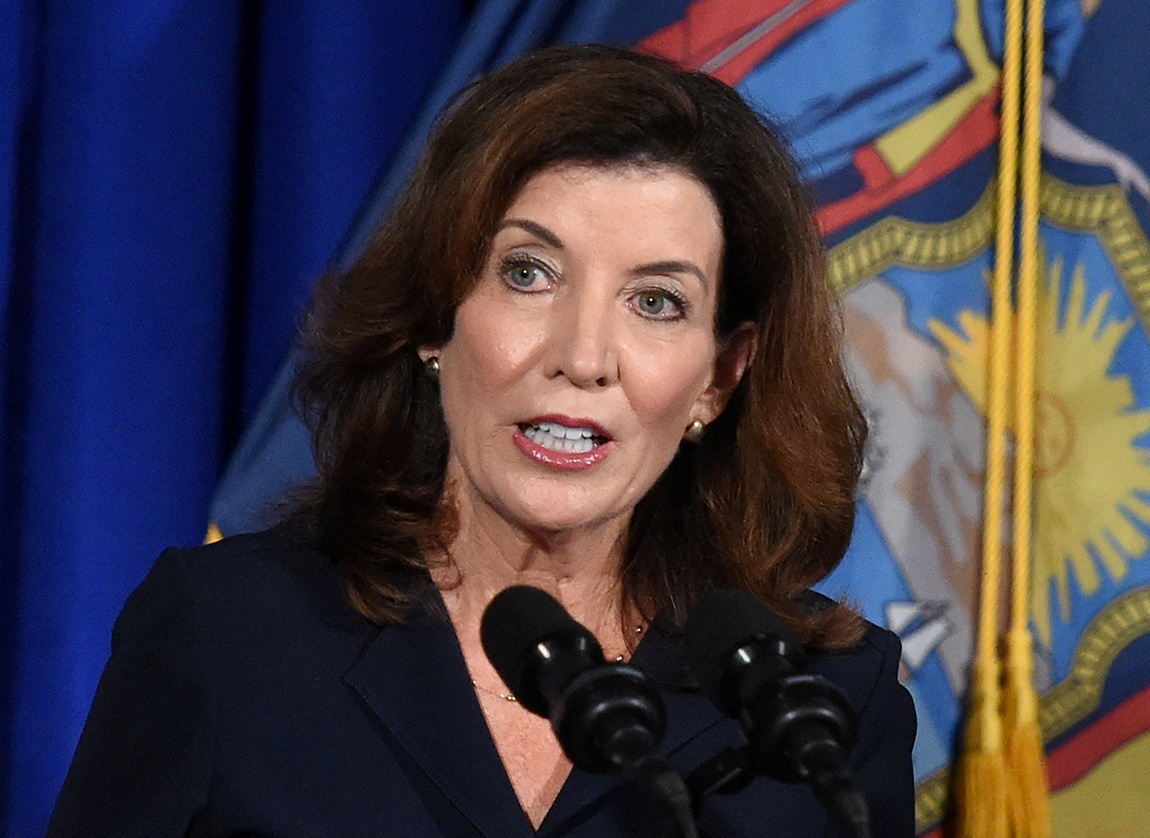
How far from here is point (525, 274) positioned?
1357 millimetres

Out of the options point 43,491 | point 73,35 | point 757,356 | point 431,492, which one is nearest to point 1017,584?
point 757,356

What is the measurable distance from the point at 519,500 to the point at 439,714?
0.20m

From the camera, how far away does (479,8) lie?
1.74 m

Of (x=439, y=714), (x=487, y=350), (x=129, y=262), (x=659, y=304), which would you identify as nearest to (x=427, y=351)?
(x=487, y=350)

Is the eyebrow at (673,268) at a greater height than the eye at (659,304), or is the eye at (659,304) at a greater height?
the eyebrow at (673,268)

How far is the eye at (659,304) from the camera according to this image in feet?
4.49

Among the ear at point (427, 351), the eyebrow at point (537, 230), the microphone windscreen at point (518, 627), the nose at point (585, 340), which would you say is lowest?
the microphone windscreen at point (518, 627)

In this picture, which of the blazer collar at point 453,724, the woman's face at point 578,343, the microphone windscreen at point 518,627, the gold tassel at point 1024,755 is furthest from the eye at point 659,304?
the gold tassel at point 1024,755

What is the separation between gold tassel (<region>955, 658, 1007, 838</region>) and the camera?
163 centimetres

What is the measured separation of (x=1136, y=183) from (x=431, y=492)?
0.87 meters

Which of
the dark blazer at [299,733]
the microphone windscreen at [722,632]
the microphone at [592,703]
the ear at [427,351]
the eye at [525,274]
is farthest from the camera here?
the ear at [427,351]

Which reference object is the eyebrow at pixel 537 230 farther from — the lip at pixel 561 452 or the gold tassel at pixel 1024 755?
the gold tassel at pixel 1024 755

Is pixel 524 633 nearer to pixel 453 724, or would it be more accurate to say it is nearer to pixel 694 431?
pixel 453 724

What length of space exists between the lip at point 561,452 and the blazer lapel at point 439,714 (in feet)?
0.62
